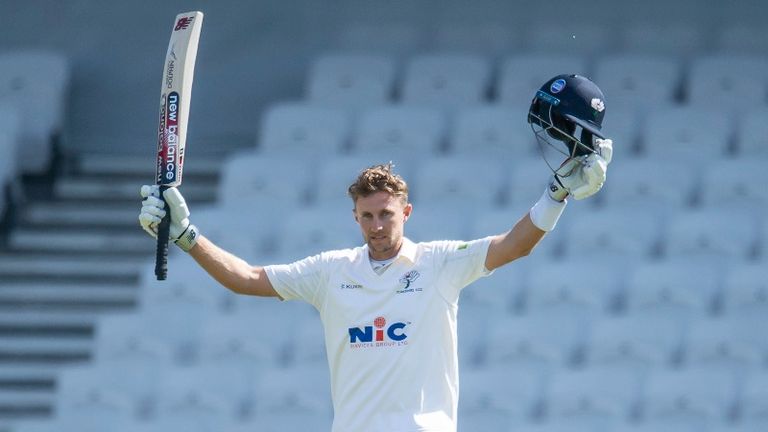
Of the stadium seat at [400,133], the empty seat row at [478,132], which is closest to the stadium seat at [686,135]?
the empty seat row at [478,132]

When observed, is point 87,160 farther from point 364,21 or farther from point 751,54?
point 751,54

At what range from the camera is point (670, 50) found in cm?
838

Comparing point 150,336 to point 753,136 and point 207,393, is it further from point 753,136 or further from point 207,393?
point 753,136

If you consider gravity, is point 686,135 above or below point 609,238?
above

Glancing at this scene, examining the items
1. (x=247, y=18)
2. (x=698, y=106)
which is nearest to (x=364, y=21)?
(x=247, y=18)

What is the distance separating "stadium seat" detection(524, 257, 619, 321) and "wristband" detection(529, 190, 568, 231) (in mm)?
2765

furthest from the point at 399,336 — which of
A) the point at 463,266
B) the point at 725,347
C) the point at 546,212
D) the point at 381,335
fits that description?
the point at 725,347

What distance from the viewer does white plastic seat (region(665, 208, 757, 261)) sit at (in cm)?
718

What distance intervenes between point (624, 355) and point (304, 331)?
55.5 inches

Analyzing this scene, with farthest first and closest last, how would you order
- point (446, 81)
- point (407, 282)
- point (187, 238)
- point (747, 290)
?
point (446, 81) < point (747, 290) < point (187, 238) < point (407, 282)

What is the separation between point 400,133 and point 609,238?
126 cm

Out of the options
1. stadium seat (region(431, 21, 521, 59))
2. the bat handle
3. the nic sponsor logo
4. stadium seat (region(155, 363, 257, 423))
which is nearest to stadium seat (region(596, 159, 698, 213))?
stadium seat (region(431, 21, 521, 59))

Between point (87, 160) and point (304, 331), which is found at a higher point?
point (87, 160)

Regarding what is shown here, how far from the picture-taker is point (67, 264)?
329 inches
